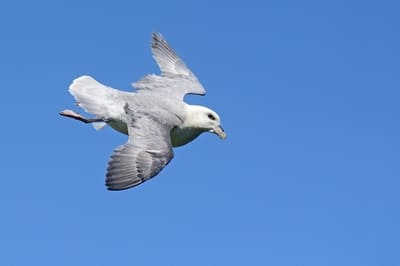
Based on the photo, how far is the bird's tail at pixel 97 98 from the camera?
568 inches

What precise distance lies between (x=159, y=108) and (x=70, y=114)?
142cm

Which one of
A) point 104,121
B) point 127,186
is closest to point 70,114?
point 104,121

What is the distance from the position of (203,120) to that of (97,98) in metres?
1.60

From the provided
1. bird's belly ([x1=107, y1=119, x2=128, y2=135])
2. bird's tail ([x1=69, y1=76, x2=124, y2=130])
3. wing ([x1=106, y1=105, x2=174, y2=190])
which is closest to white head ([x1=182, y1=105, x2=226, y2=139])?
wing ([x1=106, y1=105, x2=174, y2=190])

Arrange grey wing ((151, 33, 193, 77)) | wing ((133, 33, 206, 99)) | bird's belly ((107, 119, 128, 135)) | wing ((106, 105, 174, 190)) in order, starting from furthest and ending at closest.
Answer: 1. grey wing ((151, 33, 193, 77))
2. wing ((133, 33, 206, 99))
3. bird's belly ((107, 119, 128, 135))
4. wing ((106, 105, 174, 190))

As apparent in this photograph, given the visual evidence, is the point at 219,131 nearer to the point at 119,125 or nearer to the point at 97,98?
the point at 119,125

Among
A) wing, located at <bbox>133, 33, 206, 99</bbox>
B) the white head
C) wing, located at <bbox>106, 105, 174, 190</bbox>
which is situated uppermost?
wing, located at <bbox>133, 33, 206, 99</bbox>

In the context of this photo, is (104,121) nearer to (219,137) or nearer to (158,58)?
(219,137)

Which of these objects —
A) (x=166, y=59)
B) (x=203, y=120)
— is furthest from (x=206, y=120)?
(x=166, y=59)

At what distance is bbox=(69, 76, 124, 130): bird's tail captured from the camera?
1444 cm

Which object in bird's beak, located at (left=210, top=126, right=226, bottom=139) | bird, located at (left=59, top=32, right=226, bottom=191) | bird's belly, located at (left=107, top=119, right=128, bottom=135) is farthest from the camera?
bird's beak, located at (left=210, top=126, right=226, bottom=139)

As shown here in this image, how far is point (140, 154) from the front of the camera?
13.2 m

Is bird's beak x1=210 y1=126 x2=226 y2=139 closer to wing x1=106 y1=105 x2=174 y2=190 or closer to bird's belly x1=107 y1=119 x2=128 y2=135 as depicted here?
wing x1=106 y1=105 x2=174 y2=190

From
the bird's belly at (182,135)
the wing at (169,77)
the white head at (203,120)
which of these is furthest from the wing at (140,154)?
the wing at (169,77)
